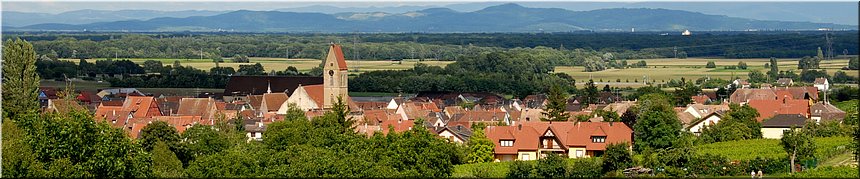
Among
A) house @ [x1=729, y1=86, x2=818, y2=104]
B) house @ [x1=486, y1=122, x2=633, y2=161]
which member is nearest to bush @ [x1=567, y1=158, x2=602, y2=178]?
house @ [x1=486, y1=122, x2=633, y2=161]

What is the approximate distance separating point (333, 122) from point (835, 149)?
15.2 metres

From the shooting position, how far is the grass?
36.7 m

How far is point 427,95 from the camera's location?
81062mm

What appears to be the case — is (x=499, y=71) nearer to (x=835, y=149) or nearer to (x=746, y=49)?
(x=746, y=49)

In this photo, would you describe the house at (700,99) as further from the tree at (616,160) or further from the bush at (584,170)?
the bush at (584,170)

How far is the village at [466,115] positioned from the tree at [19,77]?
1.13 m

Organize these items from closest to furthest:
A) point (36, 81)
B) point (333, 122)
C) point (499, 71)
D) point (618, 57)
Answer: point (333, 122) < point (36, 81) < point (499, 71) < point (618, 57)

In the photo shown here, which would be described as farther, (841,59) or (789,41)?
(789,41)

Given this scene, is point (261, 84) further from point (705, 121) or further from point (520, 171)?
point (520, 171)

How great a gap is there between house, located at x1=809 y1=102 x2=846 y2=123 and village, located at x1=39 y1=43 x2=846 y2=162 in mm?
39

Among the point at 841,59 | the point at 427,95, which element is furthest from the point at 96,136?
the point at 841,59

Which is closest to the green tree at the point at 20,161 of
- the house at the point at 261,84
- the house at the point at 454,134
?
the house at the point at 454,134

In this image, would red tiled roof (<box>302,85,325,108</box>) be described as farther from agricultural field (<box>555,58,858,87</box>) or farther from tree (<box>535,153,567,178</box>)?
agricultural field (<box>555,58,858,87</box>)

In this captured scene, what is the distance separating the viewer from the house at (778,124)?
4703cm
